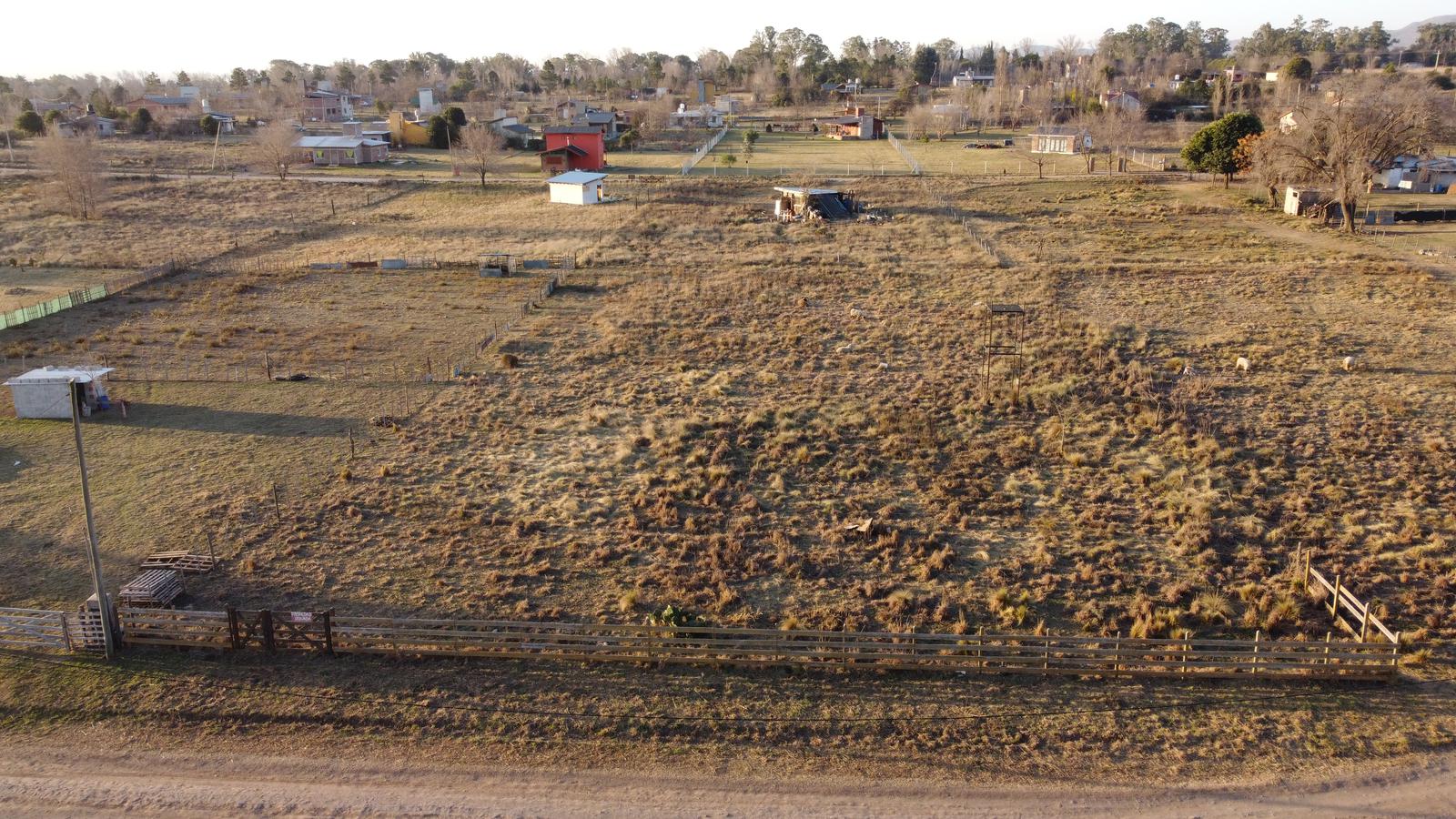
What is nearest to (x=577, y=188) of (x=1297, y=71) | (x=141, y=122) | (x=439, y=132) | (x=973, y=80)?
(x=439, y=132)

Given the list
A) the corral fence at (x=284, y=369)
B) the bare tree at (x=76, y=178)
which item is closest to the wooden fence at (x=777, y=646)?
the corral fence at (x=284, y=369)

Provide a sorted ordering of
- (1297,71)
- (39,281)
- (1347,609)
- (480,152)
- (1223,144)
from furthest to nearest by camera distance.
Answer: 1. (1297,71)
2. (480,152)
3. (1223,144)
4. (39,281)
5. (1347,609)

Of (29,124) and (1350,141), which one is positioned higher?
(29,124)

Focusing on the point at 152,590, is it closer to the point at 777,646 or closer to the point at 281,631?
the point at 281,631

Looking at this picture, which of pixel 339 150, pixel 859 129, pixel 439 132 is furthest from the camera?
pixel 859 129

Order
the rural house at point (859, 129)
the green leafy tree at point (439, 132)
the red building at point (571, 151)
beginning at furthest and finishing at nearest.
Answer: the rural house at point (859, 129) < the green leafy tree at point (439, 132) < the red building at point (571, 151)

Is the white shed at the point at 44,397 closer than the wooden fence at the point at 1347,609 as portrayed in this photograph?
No

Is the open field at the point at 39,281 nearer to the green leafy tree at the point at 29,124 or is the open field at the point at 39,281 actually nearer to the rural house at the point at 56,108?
the green leafy tree at the point at 29,124
